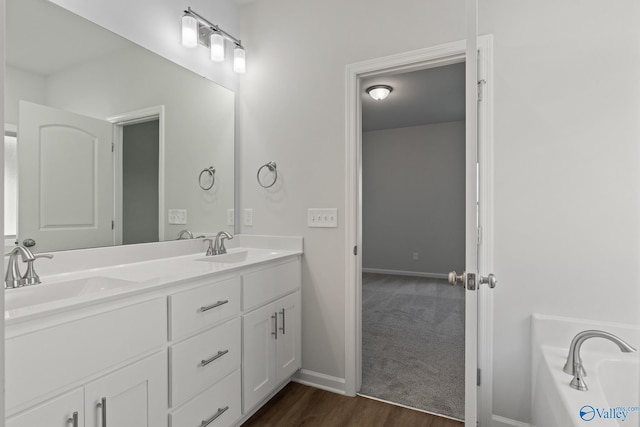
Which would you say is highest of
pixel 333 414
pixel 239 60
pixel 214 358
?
pixel 239 60

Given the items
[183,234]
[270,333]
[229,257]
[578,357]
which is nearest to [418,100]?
[229,257]

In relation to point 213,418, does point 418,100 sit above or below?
above

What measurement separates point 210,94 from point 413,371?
237 cm

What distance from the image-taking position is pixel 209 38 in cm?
219

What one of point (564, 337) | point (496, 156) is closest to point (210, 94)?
point (496, 156)

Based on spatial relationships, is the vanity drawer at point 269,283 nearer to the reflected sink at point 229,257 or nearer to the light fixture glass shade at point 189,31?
the reflected sink at point 229,257

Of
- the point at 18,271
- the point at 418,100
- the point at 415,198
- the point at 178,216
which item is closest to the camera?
the point at 18,271

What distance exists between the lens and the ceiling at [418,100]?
137 inches

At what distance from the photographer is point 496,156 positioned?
4.89 ft

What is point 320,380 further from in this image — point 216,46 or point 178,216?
point 216,46

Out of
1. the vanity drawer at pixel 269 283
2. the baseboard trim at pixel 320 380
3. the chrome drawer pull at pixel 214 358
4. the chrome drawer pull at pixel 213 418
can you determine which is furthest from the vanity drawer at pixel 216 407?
the baseboard trim at pixel 320 380

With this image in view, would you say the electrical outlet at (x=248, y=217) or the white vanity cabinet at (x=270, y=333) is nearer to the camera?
the white vanity cabinet at (x=270, y=333)

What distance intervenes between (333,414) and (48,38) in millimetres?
2306

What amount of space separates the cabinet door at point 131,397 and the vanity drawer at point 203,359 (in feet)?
0.19
